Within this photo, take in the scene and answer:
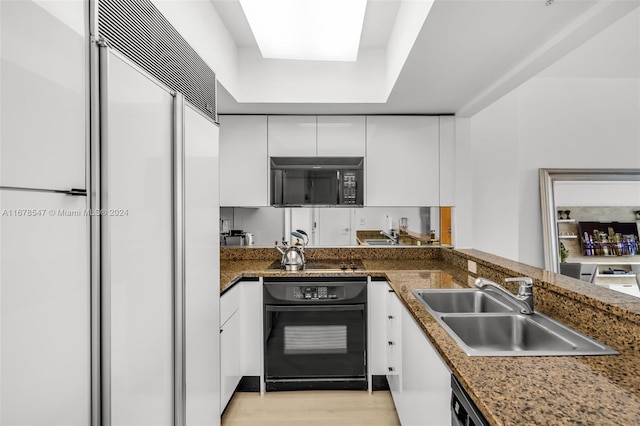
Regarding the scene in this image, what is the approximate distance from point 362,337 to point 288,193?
1315 mm

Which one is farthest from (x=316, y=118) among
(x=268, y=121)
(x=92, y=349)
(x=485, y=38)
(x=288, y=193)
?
(x=92, y=349)

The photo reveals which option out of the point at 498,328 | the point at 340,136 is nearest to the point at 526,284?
the point at 498,328

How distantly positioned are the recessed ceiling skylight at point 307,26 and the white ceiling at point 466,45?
0.32 m

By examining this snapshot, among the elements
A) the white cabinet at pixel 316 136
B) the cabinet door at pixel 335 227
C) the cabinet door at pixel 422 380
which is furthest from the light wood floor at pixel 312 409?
the white cabinet at pixel 316 136

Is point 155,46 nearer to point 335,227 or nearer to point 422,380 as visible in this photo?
point 422,380

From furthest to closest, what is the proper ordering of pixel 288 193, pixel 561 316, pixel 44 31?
pixel 288 193
pixel 561 316
pixel 44 31

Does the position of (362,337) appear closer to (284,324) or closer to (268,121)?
(284,324)

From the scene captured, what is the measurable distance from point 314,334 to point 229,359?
0.63 metres

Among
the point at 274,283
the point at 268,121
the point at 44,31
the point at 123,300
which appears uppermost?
the point at 268,121

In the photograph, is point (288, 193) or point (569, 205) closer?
point (288, 193)

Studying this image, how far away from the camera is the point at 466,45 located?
179cm

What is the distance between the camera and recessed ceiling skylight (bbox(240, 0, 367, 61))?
176 centimetres

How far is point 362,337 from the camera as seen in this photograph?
266 cm

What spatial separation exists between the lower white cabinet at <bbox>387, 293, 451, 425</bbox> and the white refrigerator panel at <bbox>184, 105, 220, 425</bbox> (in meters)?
1.00
